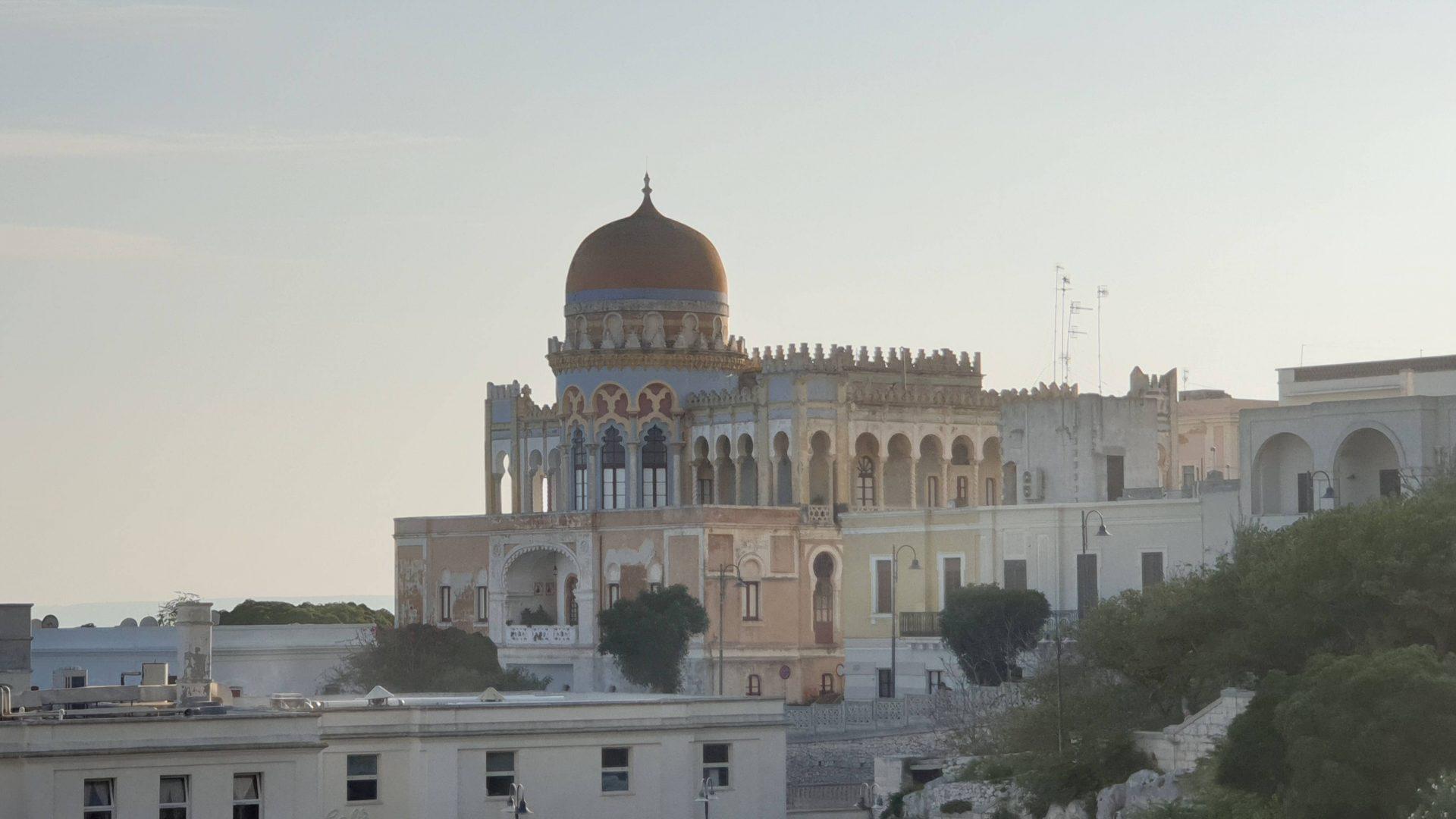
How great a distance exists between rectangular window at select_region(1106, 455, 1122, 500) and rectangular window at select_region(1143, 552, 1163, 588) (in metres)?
3.89

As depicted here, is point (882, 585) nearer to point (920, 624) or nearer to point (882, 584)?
point (882, 584)

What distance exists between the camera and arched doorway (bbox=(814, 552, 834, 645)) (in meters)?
74.1

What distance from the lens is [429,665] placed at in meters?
73.8

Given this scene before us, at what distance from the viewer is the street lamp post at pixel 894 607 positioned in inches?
2665

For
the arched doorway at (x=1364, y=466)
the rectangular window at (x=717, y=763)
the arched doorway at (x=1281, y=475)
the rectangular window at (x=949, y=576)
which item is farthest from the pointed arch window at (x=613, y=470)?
the rectangular window at (x=717, y=763)

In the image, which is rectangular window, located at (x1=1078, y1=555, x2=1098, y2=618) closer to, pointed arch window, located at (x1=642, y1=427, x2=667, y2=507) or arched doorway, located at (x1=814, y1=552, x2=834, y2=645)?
arched doorway, located at (x1=814, y1=552, x2=834, y2=645)

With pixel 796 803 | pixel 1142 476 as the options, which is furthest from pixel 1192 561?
pixel 796 803

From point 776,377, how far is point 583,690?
10202 millimetres

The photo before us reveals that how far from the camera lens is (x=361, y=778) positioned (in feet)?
138

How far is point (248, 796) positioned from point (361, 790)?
3.93 metres

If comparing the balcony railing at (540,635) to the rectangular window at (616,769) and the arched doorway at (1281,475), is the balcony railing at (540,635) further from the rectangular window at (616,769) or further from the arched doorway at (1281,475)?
the rectangular window at (616,769)

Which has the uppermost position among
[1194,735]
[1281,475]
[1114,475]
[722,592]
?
[1114,475]

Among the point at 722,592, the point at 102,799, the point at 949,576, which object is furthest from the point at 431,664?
the point at 102,799

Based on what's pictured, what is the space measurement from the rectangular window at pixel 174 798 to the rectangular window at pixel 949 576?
33464mm
